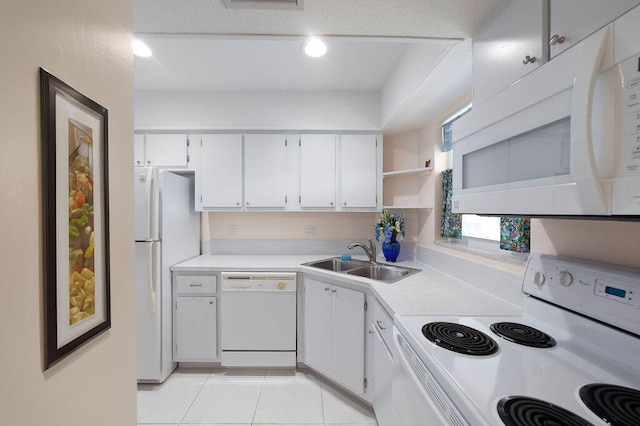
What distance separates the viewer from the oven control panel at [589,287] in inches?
28.2

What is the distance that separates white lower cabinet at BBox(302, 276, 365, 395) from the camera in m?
1.76

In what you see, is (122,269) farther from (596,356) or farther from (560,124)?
(596,356)

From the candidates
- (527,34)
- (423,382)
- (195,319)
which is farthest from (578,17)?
(195,319)

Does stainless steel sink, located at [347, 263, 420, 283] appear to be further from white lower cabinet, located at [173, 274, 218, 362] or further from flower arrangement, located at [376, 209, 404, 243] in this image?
white lower cabinet, located at [173, 274, 218, 362]

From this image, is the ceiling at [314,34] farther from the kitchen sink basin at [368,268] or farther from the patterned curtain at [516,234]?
the kitchen sink basin at [368,268]

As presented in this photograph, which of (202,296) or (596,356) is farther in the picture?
(202,296)

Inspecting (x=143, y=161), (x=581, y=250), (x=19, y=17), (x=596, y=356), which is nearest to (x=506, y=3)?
(x=581, y=250)

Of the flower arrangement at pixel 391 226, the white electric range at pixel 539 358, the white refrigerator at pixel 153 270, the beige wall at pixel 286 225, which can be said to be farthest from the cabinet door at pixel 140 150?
the white electric range at pixel 539 358

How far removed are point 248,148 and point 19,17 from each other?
1.89 metres

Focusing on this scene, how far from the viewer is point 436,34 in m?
1.22

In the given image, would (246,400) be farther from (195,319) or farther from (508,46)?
(508,46)

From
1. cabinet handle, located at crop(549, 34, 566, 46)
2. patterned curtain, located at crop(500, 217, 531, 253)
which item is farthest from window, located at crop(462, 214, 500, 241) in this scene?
cabinet handle, located at crop(549, 34, 566, 46)

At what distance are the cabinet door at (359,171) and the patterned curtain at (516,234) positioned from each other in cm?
111

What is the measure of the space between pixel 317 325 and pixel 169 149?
2.12m
